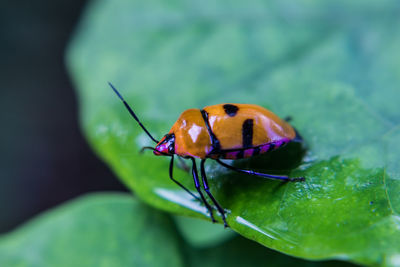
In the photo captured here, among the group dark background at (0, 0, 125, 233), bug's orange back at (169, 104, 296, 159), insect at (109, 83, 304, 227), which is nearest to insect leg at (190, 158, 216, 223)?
insect at (109, 83, 304, 227)

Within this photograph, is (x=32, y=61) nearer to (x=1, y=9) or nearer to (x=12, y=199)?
(x=1, y=9)

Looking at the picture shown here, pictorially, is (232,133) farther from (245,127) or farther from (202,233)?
(202,233)

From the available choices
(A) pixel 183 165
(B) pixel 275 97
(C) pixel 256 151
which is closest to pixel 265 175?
(C) pixel 256 151

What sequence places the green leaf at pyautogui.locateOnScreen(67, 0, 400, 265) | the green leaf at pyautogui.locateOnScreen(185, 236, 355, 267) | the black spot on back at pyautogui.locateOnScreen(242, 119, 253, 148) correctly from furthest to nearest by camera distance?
the green leaf at pyautogui.locateOnScreen(185, 236, 355, 267) → the black spot on back at pyautogui.locateOnScreen(242, 119, 253, 148) → the green leaf at pyautogui.locateOnScreen(67, 0, 400, 265)

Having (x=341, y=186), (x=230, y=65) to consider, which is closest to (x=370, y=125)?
(x=341, y=186)

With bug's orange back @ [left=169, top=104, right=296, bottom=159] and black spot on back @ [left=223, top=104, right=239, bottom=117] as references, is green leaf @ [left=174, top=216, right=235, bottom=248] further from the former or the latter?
black spot on back @ [left=223, top=104, right=239, bottom=117]

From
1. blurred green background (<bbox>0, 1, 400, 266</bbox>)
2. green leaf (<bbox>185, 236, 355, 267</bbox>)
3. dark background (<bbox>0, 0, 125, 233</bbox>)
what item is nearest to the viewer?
blurred green background (<bbox>0, 1, 400, 266</bbox>)
